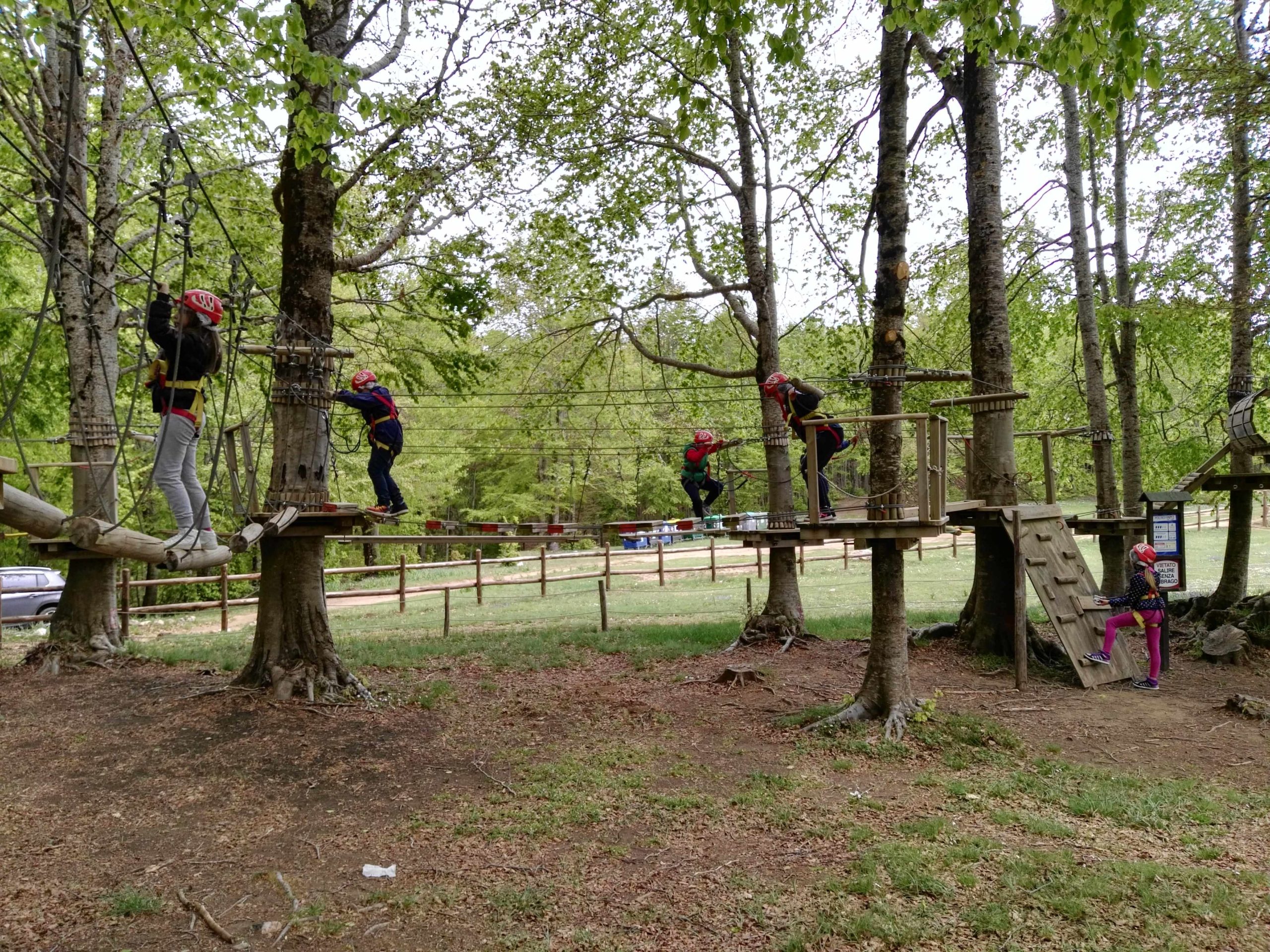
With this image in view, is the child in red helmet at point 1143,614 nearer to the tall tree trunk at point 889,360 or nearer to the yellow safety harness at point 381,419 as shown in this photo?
the tall tree trunk at point 889,360

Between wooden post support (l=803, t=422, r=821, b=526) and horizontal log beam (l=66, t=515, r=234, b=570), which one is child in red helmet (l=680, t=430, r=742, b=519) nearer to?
wooden post support (l=803, t=422, r=821, b=526)

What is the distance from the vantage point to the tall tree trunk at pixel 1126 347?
12.5 meters

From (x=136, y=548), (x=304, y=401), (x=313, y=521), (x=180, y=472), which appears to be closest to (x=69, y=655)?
(x=313, y=521)

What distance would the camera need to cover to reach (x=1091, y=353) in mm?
11586

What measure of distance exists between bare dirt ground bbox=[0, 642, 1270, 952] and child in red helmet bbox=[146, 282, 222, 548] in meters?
2.03

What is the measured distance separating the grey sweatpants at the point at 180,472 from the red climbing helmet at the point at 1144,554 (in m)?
9.05

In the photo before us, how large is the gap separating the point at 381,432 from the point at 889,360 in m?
5.04

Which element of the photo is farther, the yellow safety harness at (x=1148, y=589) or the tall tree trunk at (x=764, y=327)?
the tall tree trunk at (x=764, y=327)

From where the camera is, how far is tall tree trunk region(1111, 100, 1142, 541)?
12.5 m

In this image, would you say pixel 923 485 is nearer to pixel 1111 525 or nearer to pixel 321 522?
pixel 321 522

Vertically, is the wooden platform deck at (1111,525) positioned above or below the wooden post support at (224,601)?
above

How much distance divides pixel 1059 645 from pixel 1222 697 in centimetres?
166

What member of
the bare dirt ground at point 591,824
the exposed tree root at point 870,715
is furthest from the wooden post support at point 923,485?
the bare dirt ground at point 591,824

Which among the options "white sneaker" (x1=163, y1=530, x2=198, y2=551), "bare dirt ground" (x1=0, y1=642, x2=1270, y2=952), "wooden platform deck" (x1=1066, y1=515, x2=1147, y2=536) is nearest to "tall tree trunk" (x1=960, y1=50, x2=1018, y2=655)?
"bare dirt ground" (x1=0, y1=642, x2=1270, y2=952)
